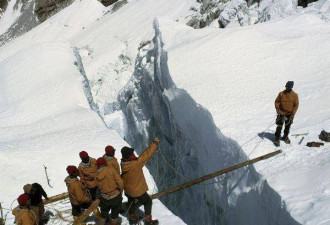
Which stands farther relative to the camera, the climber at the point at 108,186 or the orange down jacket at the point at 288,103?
the orange down jacket at the point at 288,103

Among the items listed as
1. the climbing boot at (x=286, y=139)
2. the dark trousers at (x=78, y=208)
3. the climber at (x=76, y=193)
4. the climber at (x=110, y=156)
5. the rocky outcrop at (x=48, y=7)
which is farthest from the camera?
the rocky outcrop at (x=48, y=7)

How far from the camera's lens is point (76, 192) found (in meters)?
5.05

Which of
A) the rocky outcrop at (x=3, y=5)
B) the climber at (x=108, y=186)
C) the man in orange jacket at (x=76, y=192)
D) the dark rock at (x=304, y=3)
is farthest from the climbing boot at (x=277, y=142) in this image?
the rocky outcrop at (x=3, y=5)

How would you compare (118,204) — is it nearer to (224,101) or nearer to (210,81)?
(224,101)

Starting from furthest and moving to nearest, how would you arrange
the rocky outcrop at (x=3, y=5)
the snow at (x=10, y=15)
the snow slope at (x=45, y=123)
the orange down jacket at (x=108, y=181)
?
the rocky outcrop at (x=3, y=5) → the snow at (x=10, y=15) → the snow slope at (x=45, y=123) → the orange down jacket at (x=108, y=181)

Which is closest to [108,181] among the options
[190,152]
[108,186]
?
[108,186]

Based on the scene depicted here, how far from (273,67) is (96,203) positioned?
25.8ft

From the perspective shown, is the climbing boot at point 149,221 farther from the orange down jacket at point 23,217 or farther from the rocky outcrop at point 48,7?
the rocky outcrop at point 48,7

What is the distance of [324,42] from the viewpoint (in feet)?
36.9

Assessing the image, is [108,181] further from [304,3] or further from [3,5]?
[3,5]

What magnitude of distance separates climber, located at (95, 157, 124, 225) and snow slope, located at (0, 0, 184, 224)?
67 cm

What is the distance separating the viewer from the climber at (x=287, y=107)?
248 inches

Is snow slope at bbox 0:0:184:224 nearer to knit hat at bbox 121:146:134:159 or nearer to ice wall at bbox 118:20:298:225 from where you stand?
knit hat at bbox 121:146:134:159

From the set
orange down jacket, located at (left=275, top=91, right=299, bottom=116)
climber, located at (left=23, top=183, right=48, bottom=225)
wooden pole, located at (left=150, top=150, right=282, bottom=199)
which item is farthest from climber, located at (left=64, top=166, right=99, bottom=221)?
orange down jacket, located at (left=275, top=91, right=299, bottom=116)
